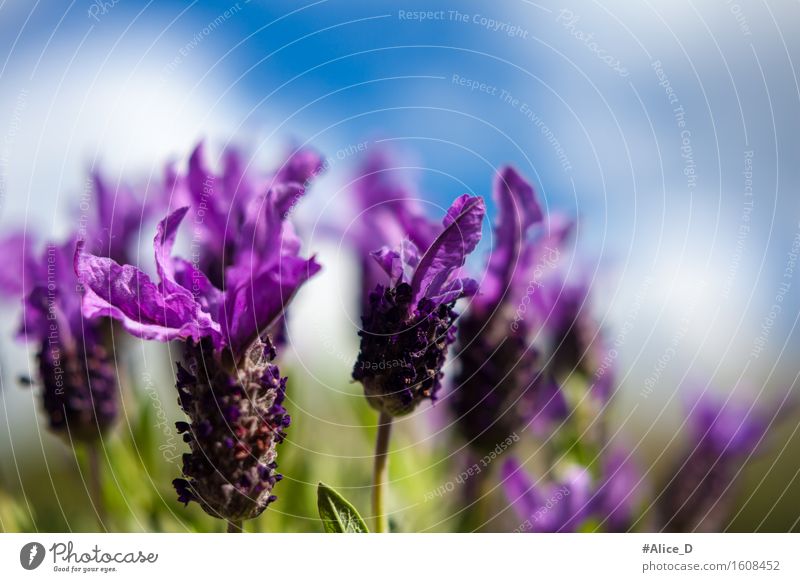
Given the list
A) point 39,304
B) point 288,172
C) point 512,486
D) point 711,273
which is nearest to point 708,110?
point 711,273

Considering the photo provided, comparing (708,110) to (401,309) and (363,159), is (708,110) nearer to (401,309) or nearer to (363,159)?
(363,159)

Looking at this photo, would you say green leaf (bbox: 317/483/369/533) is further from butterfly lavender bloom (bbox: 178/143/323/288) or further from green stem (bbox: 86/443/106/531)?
green stem (bbox: 86/443/106/531)

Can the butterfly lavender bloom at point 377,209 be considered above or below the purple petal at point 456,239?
above

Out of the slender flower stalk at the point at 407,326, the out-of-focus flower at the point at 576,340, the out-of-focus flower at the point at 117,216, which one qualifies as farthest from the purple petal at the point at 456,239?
the out-of-focus flower at the point at 576,340

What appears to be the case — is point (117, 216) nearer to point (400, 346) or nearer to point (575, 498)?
point (400, 346)

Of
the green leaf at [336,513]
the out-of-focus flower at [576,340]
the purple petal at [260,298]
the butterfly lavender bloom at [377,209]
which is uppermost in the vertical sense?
the butterfly lavender bloom at [377,209]

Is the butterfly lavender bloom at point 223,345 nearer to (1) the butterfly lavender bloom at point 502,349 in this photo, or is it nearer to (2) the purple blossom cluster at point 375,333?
(2) the purple blossom cluster at point 375,333

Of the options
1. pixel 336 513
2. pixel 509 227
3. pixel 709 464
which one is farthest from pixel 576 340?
pixel 336 513
